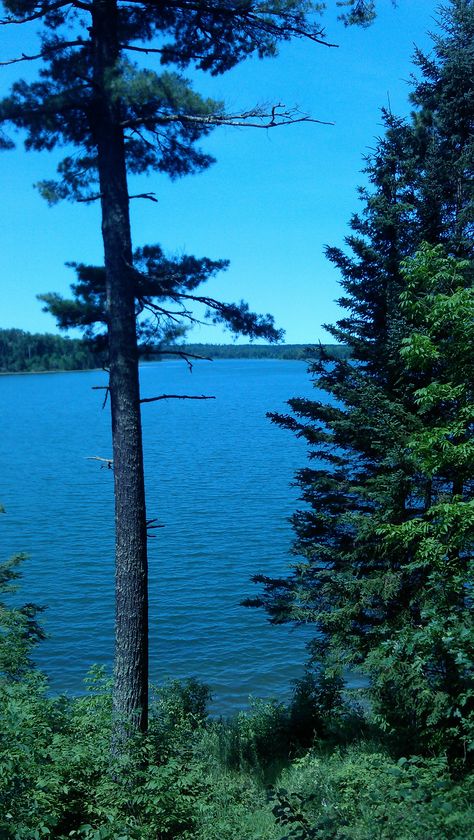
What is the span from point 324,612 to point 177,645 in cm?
844

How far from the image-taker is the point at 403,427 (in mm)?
10102

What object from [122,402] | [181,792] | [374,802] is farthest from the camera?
[122,402]

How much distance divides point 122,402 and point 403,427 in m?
4.42

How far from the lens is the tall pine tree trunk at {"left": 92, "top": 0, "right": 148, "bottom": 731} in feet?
26.2

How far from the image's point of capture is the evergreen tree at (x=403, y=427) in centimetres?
854

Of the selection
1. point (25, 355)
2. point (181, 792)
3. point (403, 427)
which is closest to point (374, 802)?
point (181, 792)

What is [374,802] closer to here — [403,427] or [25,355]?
[403,427]

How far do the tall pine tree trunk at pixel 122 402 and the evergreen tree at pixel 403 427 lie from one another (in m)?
3.17

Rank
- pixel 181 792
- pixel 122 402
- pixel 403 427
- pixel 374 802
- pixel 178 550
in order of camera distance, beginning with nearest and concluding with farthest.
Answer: pixel 374 802 → pixel 181 792 → pixel 122 402 → pixel 403 427 → pixel 178 550

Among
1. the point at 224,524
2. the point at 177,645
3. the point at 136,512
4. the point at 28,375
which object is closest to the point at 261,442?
the point at 224,524

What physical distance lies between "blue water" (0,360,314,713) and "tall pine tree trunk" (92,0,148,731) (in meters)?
7.55

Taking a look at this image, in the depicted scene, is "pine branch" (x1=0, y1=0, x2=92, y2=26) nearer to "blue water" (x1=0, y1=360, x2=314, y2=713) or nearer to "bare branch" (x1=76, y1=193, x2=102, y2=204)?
"bare branch" (x1=76, y1=193, x2=102, y2=204)

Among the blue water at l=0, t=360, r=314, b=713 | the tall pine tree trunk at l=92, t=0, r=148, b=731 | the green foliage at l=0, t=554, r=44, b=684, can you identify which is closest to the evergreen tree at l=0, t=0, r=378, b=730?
the tall pine tree trunk at l=92, t=0, r=148, b=731

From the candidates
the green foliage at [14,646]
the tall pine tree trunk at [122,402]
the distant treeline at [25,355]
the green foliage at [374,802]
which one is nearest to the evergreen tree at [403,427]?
the green foliage at [374,802]
